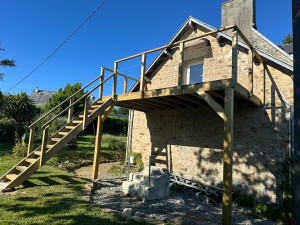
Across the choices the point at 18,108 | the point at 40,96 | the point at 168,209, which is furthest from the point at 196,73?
the point at 40,96

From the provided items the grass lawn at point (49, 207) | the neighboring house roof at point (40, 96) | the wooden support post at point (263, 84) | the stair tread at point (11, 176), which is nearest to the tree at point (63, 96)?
the neighboring house roof at point (40, 96)

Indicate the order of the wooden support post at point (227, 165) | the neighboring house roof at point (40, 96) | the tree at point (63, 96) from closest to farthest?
the wooden support post at point (227, 165), the tree at point (63, 96), the neighboring house roof at point (40, 96)

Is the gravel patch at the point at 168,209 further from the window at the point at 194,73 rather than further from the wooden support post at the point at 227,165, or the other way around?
the window at the point at 194,73

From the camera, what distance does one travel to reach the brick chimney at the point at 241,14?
341 inches

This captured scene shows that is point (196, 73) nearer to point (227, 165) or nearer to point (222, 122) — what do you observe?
point (222, 122)

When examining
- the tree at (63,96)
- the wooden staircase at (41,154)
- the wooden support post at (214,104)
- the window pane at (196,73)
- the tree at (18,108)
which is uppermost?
the tree at (63,96)

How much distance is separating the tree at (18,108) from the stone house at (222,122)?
420 inches

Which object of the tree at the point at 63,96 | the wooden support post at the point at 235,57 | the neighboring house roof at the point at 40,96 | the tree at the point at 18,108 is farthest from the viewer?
the neighboring house roof at the point at 40,96

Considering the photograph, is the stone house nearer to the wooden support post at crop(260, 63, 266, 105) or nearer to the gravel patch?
the wooden support post at crop(260, 63, 266, 105)

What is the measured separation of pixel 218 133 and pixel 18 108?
15.4 meters

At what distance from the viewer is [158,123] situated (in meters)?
9.33

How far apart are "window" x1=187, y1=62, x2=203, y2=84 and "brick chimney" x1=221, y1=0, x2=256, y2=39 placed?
2.39 meters

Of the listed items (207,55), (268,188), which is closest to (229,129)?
(268,188)

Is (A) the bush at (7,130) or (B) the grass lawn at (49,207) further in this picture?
(A) the bush at (7,130)
